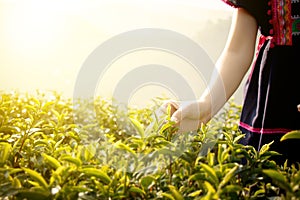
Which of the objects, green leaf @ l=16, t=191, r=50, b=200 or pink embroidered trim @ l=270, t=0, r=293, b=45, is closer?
green leaf @ l=16, t=191, r=50, b=200

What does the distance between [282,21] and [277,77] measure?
0.67ft

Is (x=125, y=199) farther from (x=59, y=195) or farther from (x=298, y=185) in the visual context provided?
(x=298, y=185)

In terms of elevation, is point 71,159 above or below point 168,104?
below

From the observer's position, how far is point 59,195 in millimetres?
1036

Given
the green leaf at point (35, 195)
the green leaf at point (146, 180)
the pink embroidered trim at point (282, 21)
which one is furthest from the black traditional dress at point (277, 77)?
the green leaf at point (35, 195)

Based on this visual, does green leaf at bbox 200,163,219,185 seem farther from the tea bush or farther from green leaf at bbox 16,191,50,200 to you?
green leaf at bbox 16,191,50,200

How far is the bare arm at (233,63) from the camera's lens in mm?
1863

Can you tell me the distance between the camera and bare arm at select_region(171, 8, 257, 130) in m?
1.86

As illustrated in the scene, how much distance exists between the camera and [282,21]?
73.5 inches

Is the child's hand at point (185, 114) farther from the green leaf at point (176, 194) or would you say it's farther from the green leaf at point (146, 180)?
the green leaf at point (176, 194)

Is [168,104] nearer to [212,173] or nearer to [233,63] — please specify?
[233,63]

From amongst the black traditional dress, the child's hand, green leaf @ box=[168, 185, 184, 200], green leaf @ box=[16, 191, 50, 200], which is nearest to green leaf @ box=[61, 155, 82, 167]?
green leaf @ box=[16, 191, 50, 200]

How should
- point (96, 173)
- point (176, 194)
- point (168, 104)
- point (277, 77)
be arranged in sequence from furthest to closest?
1. point (277, 77)
2. point (168, 104)
3. point (96, 173)
4. point (176, 194)

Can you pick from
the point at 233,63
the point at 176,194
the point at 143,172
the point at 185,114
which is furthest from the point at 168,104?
the point at 176,194
